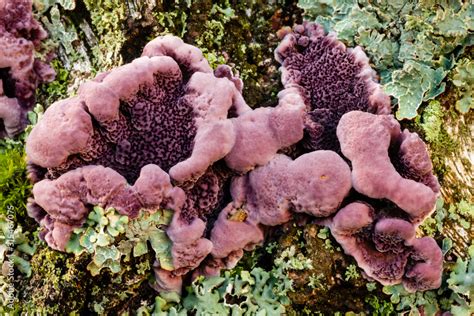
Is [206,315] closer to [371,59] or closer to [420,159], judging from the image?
[420,159]

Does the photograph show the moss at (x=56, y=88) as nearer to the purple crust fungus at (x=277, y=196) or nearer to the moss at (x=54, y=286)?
the moss at (x=54, y=286)

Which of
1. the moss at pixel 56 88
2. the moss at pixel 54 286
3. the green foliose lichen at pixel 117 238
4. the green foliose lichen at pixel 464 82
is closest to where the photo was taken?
the green foliose lichen at pixel 117 238

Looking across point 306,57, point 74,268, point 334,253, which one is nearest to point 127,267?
point 74,268

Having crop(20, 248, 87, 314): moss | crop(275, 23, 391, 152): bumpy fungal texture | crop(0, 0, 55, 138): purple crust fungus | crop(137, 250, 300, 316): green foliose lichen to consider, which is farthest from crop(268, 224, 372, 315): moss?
crop(0, 0, 55, 138): purple crust fungus

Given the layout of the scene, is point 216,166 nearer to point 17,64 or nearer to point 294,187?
point 294,187

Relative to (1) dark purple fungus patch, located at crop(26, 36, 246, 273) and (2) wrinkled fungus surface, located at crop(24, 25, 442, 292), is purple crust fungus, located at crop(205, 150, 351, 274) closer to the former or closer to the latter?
(2) wrinkled fungus surface, located at crop(24, 25, 442, 292)

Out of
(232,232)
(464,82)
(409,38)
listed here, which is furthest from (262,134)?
(464,82)

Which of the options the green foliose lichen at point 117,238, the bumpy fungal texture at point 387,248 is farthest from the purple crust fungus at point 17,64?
the bumpy fungal texture at point 387,248
